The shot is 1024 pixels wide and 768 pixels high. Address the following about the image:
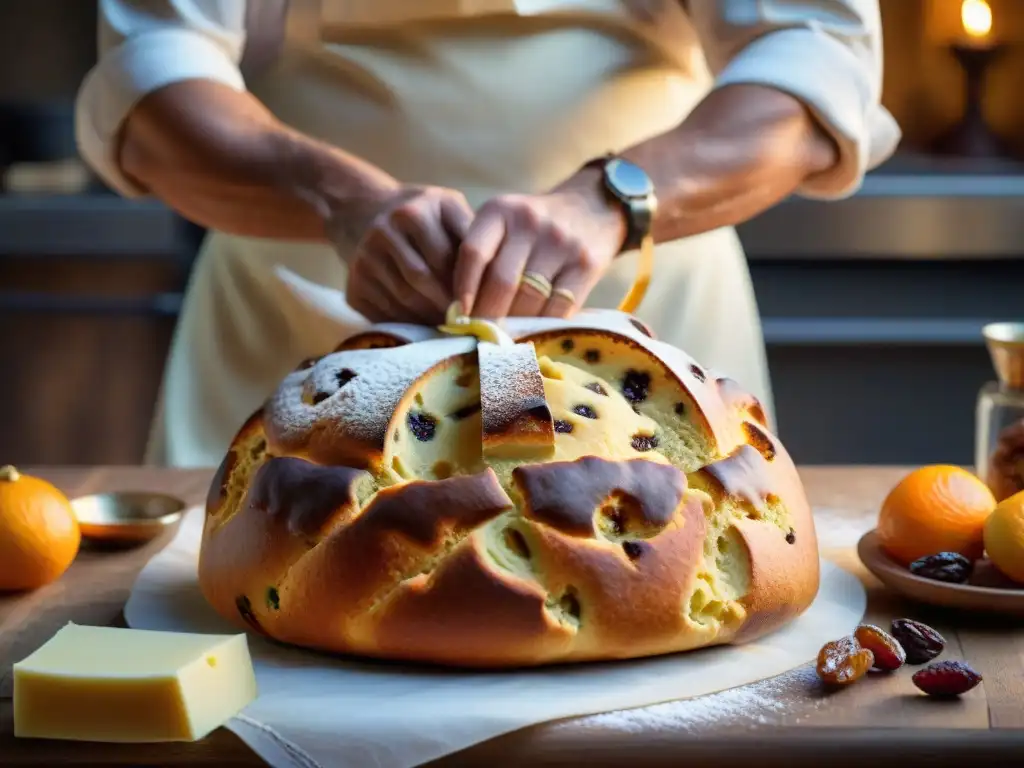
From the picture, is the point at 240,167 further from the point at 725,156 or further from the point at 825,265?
the point at 825,265

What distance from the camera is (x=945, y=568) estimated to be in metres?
0.89

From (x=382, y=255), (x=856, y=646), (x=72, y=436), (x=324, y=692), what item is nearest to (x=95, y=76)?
(x=382, y=255)

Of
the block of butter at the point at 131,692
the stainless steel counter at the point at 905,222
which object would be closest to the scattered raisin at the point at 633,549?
the block of butter at the point at 131,692

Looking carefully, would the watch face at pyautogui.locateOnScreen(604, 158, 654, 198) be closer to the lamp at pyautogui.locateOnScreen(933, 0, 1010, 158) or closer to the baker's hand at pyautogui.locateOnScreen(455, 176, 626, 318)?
the baker's hand at pyautogui.locateOnScreen(455, 176, 626, 318)

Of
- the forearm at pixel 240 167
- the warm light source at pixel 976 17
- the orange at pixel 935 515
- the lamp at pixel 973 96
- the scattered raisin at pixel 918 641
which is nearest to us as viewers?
the scattered raisin at pixel 918 641

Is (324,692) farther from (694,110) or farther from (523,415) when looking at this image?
A: (694,110)

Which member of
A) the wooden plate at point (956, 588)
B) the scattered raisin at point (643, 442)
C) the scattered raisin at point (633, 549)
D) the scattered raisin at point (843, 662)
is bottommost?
the wooden plate at point (956, 588)

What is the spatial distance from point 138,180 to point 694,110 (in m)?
0.53

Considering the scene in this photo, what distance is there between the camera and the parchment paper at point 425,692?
0.70 metres

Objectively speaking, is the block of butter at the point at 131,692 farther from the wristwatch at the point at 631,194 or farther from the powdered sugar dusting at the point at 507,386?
the wristwatch at the point at 631,194

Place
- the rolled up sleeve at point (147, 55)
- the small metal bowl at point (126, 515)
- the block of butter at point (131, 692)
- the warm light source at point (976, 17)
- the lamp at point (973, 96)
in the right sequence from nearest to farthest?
the block of butter at point (131, 692) < the small metal bowl at point (126, 515) < the rolled up sleeve at point (147, 55) < the warm light source at point (976, 17) < the lamp at point (973, 96)

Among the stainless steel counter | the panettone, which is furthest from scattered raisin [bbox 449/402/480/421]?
the stainless steel counter

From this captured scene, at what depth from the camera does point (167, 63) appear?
127 centimetres

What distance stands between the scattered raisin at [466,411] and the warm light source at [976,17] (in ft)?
6.67
